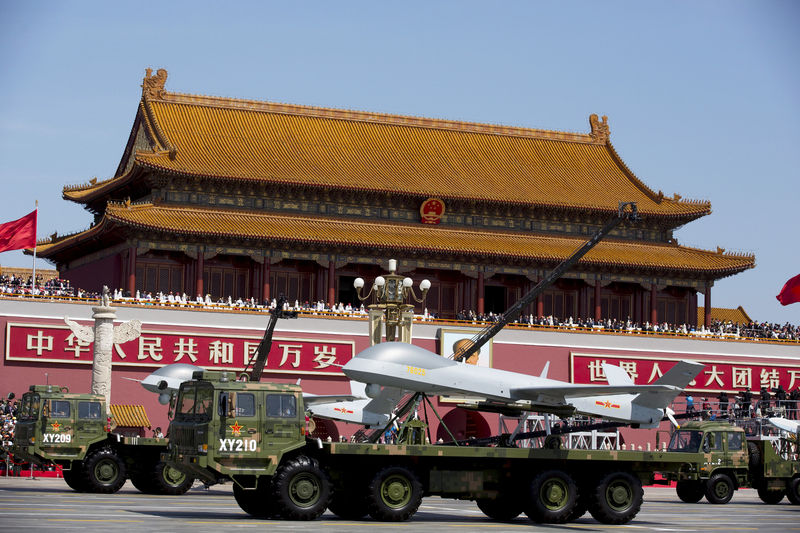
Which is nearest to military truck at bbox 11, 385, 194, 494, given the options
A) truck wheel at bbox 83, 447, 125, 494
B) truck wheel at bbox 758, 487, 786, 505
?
truck wheel at bbox 83, 447, 125, 494

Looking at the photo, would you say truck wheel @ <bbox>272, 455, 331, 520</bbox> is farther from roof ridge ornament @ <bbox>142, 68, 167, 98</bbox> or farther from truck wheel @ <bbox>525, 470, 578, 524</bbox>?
roof ridge ornament @ <bbox>142, 68, 167, 98</bbox>

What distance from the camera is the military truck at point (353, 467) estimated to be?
26.2 metres

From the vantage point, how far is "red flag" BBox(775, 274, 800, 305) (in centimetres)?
6200

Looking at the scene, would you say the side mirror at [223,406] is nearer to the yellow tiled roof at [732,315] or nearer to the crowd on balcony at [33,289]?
the crowd on balcony at [33,289]

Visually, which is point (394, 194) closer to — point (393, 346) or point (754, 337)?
point (754, 337)

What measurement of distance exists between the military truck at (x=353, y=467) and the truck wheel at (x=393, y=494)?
0.07ft

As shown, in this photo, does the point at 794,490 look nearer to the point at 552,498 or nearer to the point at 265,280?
the point at 552,498

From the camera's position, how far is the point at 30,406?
115 ft

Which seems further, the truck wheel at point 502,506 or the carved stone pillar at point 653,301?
the carved stone pillar at point 653,301

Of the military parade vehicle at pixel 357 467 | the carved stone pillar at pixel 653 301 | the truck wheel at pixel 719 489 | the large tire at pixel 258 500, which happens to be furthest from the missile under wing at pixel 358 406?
the carved stone pillar at pixel 653 301

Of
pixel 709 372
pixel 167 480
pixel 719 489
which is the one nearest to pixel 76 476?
pixel 167 480

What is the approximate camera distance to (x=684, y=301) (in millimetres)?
72750

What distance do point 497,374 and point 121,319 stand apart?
2835 cm

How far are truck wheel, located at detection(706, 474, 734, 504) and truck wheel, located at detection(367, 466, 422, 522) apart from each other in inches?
621
